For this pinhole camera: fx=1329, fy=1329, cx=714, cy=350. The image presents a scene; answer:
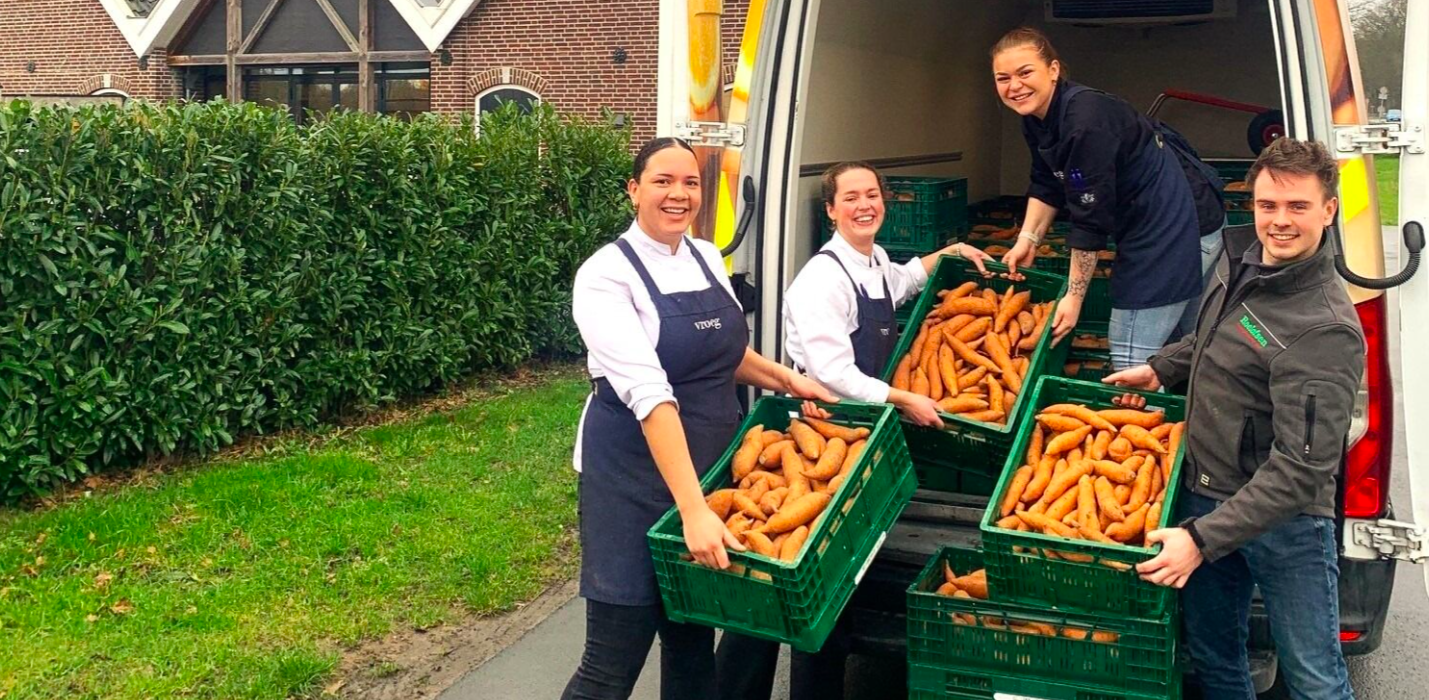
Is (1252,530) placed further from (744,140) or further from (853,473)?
(744,140)

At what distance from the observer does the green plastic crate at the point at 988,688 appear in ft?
11.5

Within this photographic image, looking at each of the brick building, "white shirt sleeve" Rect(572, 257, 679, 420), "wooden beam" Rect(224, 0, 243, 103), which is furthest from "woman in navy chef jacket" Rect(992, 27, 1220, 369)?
"wooden beam" Rect(224, 0, 243, 103)

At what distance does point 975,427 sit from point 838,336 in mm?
500

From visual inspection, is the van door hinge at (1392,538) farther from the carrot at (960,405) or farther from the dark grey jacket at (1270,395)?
the carrot at (960,405)

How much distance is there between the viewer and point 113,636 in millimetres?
4953

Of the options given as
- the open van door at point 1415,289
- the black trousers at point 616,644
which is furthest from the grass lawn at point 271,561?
the open van door at point 1415,289

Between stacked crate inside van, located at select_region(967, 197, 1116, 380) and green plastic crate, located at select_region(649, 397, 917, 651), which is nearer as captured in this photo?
green plastic crate, located at select_region(649, 397, 917, 651)

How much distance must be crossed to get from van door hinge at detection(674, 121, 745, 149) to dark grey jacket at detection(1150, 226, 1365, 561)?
1708mm

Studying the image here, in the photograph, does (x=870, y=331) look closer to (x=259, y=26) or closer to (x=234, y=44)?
(x=259, y=26)

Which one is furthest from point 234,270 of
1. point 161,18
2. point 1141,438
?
point 161,18

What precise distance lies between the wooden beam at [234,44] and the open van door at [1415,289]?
75.5 ft

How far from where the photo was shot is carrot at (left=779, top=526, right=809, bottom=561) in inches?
130

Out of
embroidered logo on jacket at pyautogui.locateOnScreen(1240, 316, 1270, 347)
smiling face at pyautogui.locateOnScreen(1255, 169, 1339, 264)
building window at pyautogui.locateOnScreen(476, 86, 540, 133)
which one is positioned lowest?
embroidered logo on jacket at pyautogui.locateOnScreen(1240, 316, 1270, 347)

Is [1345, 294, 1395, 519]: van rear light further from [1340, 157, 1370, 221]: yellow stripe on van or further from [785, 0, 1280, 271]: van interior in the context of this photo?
[785, 0, 1280, 271]: van interior
